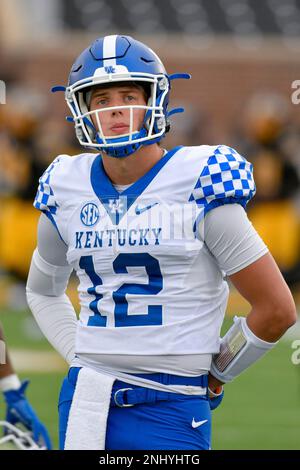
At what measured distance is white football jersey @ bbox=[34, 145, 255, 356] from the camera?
115 inches

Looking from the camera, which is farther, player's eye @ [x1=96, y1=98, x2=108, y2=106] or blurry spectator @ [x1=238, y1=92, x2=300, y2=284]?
blurry spectator @ [x1=238, y1=92, x2=300, y2=284]

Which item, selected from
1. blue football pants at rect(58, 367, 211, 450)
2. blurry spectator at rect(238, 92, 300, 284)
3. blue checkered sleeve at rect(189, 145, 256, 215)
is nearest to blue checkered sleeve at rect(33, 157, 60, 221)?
blue checkered sleeve at rect(189, 145, 256, 215)

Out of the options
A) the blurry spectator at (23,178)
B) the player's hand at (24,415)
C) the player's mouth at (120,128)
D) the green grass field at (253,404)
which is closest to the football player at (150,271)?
the player's mouth at (120,128)

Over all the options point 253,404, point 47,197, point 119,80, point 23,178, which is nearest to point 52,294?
point 47,197

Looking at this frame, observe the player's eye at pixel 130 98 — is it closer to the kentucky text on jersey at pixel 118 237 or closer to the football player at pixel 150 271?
the football player at pixel 150 271

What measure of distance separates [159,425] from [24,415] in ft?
3.60

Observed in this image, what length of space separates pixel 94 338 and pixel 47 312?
44 centimetres

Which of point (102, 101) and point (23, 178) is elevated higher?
point (23, 178)

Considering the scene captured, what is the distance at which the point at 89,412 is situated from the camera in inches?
115

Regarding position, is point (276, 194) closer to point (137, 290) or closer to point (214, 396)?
point (214, 396)

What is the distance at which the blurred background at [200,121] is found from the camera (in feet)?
22.6

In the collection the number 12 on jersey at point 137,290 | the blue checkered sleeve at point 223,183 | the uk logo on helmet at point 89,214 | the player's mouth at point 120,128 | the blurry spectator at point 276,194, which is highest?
the blurry spectator at point 276,194

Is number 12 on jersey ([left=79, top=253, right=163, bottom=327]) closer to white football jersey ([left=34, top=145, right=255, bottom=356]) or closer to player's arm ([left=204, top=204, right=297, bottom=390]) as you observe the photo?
white football jersey ([left=34, top=145, right=255, bottom=356])

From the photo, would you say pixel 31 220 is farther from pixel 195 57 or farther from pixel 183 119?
pixel 195 57
